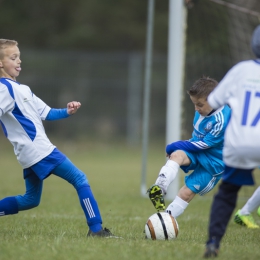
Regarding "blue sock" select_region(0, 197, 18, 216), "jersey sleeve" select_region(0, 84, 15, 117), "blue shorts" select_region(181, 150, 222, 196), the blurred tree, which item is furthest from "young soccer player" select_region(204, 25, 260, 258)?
the blurred tree

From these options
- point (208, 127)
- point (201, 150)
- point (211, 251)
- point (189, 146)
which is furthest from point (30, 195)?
point (211, 251)

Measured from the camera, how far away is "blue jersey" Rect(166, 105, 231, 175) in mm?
5836

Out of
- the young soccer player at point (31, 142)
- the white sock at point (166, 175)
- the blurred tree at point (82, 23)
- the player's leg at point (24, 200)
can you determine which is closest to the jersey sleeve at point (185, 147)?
the white sock at point (166, 175)

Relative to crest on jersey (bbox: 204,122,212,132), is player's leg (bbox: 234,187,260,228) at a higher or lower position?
lower

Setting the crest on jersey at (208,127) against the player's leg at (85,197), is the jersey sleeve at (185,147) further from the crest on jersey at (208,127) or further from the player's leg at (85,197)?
the player's leg at (85,197)

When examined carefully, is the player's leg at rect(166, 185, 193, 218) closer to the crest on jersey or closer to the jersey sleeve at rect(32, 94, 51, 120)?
the crest on jersey

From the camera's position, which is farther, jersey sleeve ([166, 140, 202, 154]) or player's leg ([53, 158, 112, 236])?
jersey sleeve ([166, 140, 202, 154])

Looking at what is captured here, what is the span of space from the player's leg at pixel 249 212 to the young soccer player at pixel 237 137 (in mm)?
2364

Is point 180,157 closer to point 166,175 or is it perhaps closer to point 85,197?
point 166,175

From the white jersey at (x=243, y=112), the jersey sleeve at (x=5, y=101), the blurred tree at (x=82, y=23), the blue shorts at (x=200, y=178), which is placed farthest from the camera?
the blurred tree at (x=82, y=23)

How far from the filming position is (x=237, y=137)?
169 inches

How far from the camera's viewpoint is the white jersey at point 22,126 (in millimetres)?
5367

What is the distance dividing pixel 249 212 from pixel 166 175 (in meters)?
1.70

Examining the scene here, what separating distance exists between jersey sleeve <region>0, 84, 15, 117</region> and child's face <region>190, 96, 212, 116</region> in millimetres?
1643
